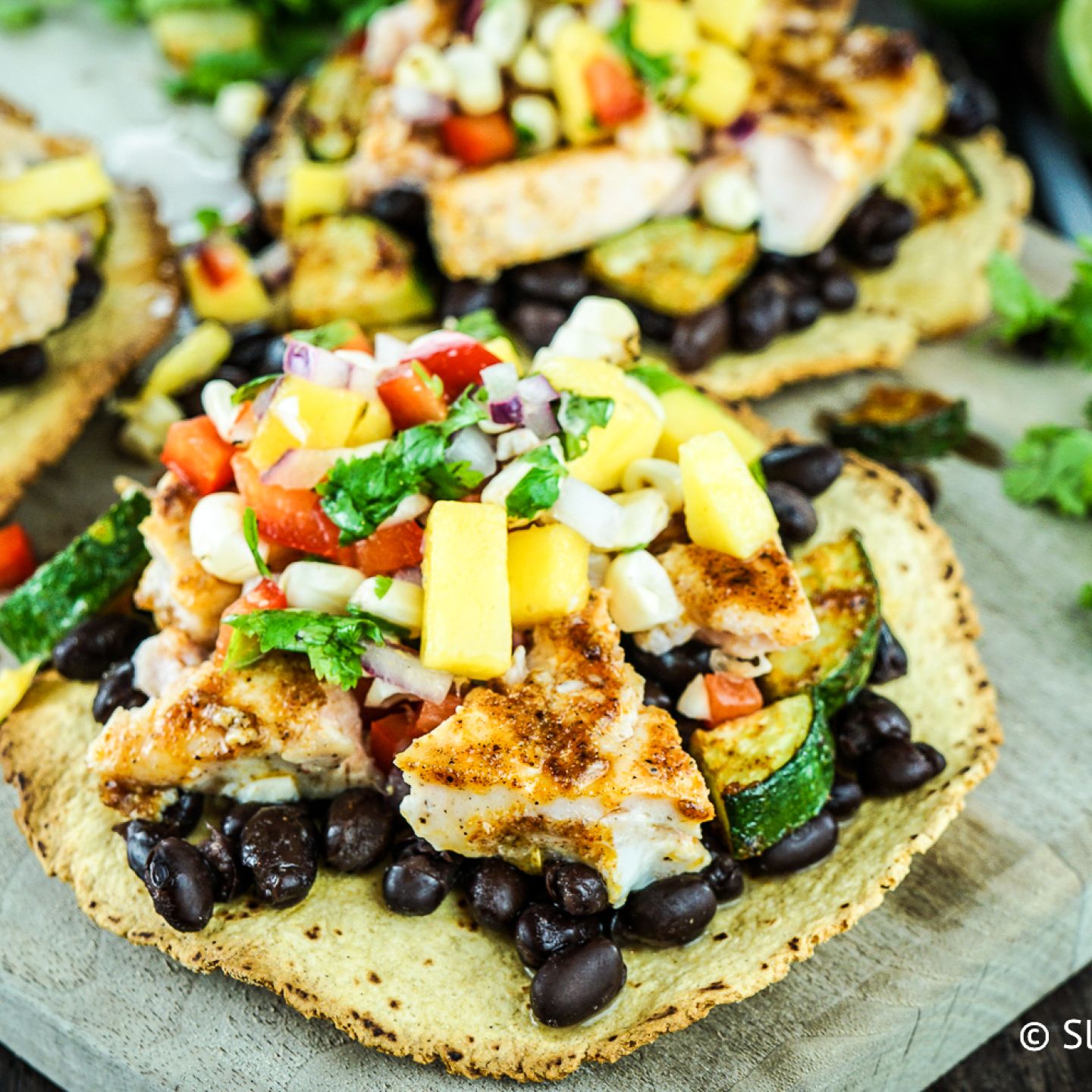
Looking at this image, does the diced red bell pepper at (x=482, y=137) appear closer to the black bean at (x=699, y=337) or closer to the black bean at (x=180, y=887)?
the black bean at (x=699, y=337)

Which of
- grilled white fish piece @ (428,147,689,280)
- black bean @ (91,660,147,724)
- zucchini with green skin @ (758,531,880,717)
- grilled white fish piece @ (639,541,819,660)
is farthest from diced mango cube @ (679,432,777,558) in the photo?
grilled white fish piece @ (428,147,689,280)

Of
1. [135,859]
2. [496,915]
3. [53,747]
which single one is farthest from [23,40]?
[496,915]

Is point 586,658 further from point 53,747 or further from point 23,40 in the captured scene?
point 23,40

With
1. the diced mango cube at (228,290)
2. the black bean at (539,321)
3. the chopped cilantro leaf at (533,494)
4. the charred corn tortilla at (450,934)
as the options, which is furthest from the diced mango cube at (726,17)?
the charred corn tortilla at (450,934)

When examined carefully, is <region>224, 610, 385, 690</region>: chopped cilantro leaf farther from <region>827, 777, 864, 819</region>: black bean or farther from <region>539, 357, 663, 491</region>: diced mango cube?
<region>827, 777, 864, 819</region>: black bean


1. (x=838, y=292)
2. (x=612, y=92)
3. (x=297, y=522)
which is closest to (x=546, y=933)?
(x=297, y=522)

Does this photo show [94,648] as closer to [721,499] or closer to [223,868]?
[223,868]
